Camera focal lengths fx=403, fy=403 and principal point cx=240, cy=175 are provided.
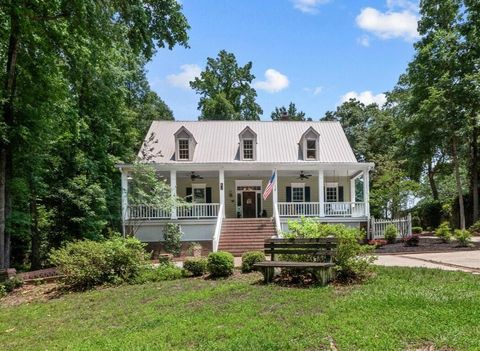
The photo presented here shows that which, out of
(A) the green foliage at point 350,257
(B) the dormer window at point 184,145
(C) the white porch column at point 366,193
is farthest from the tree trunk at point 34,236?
(C) the white porch column at point 366,193

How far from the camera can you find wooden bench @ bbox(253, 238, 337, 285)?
8.02 m

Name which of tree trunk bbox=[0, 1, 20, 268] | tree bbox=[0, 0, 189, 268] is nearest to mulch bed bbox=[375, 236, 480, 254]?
tree bbox=[0, 0, 189, 268]

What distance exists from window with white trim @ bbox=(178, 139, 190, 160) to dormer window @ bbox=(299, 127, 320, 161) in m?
6.59

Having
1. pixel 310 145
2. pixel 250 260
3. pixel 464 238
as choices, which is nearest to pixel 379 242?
pixel 464 238

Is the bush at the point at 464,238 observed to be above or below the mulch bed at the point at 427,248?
above

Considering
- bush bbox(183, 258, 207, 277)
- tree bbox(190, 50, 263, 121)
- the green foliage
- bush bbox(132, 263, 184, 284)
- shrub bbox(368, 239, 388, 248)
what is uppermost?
tree bbox(190, 50, 263, 121)

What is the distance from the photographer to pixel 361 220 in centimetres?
2077

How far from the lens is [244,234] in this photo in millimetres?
19172

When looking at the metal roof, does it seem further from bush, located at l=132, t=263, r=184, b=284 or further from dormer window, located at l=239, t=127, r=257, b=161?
bush, located at l=132, t=263, r=184, b=284

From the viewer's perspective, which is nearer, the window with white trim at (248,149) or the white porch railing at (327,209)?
the white porch railing at (327,209)

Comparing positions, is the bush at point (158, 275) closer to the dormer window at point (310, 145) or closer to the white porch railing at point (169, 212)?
the white porch railing at point (169, 212)

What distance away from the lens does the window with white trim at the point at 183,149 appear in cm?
2261

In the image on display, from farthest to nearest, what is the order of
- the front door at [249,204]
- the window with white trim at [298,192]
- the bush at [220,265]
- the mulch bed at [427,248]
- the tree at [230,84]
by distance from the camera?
the tree at [230,84], the window with white trim at [298,192], the front door at [249,204], the mulch bed at [427,248], the bush at [220,265]

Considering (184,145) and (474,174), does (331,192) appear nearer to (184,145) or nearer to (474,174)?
(184,145)
